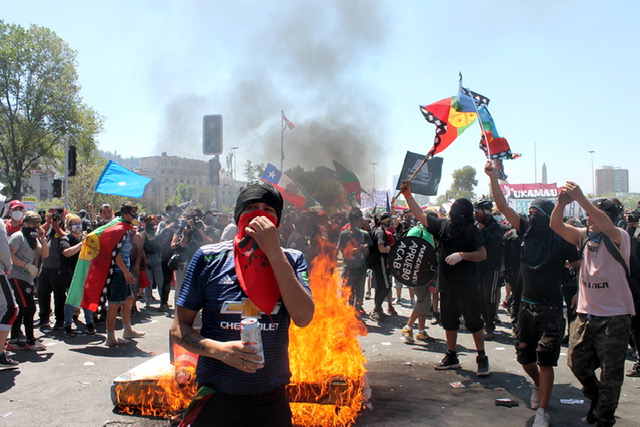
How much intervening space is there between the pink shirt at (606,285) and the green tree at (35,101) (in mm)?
35379

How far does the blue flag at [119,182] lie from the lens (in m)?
10.3

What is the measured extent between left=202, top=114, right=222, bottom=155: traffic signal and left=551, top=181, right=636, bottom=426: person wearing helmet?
21.5 feet

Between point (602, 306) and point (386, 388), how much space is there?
7.81 ft

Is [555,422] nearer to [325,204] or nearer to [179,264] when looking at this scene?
[179,264]

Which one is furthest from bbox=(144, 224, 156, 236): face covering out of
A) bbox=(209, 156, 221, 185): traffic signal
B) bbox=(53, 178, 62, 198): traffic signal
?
bbox=(53, 178, 62, 198): traffic signal

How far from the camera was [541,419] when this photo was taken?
4.30 metres

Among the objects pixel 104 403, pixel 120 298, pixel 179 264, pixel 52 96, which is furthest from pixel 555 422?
pixel 52 96

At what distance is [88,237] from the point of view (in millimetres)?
7109

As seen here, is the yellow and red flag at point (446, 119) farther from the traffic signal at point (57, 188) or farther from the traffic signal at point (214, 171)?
the traffic signal at point (57, 188)

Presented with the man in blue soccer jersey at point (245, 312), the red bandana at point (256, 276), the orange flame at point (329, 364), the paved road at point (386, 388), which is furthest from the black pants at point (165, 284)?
the red bandana at point (256, 276)

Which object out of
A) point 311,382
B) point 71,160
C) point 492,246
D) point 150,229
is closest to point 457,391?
point 311,382

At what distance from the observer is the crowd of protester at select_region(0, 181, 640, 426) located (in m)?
4.23

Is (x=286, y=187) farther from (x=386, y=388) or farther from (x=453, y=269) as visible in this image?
(x=386, y=388)

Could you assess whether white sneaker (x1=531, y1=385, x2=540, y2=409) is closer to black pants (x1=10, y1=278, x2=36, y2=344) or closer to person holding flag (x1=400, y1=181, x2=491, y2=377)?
person holding flag (x1=400, y1=181, x2=491, y2=377)
